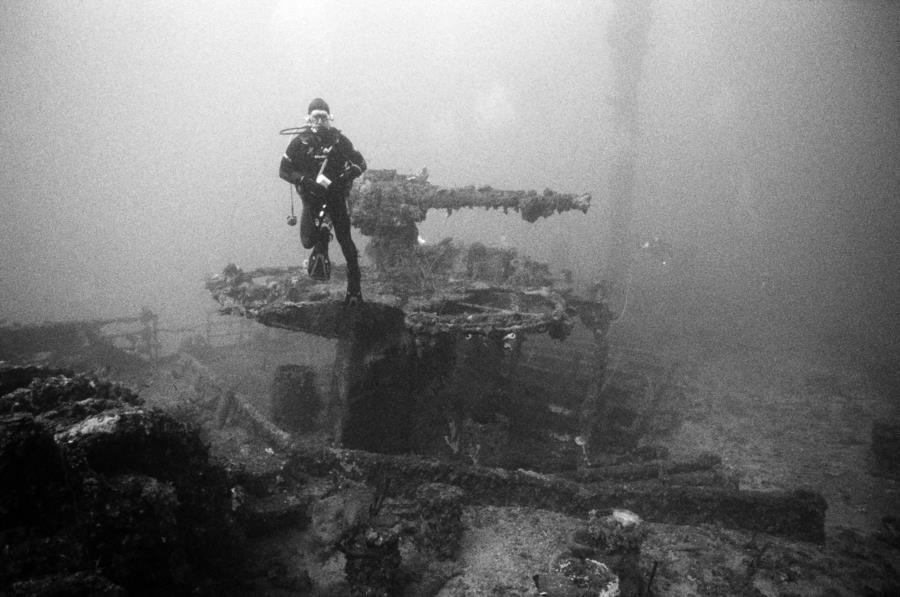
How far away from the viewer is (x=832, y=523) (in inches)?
277

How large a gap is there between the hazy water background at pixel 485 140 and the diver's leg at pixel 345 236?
2362 cm

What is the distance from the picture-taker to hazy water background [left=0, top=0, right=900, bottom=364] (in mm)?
47688

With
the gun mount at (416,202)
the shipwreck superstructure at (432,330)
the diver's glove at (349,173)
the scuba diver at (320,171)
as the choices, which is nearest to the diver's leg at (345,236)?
the scuba diver at (320,171)

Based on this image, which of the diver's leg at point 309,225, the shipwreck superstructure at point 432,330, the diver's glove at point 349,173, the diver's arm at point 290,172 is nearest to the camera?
the diver's arm at point 290,172

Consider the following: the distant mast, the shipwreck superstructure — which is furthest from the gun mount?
the distant mast

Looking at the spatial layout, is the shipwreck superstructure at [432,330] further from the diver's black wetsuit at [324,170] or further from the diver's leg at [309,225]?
the diver's black wetsuit at [324,170]

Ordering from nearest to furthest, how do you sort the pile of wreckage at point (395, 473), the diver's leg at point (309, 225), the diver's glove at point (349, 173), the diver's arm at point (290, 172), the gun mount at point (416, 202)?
the pile of wreckage at point (395, 473)
the diver's arm at point (290, 172)
the diver's glove at point (349, 173)
the diver's leg at point (309, 225)
the gun mount at point (416, 202)

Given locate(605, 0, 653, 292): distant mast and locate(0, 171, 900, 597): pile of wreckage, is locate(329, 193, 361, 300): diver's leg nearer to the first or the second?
locate(0, 171, 900, 597): pile of wreckage

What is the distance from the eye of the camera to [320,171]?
5.17 m

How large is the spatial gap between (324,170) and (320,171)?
0.39 feet

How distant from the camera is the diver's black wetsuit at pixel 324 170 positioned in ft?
16.8

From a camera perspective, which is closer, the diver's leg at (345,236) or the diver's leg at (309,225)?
the diver's leg at (345,236)

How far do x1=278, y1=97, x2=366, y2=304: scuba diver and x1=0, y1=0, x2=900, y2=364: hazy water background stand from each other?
24049 millimetres

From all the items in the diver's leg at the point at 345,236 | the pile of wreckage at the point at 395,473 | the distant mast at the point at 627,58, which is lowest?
the pile of wreckage at the point at 395,473
